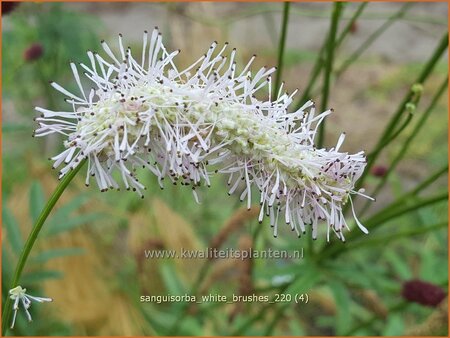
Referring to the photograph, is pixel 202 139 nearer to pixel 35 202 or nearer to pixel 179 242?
pixel 35 202

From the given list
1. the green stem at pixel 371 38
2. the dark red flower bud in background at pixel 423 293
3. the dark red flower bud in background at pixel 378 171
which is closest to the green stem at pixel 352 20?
the green stem at pixel 371 38

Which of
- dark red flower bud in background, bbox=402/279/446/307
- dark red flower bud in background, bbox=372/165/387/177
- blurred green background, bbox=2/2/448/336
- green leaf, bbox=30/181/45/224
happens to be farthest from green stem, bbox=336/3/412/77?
green leaf, bbox=30/181/45/224

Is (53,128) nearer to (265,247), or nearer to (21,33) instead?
(265,247)

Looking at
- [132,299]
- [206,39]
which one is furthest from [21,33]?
[132,299]

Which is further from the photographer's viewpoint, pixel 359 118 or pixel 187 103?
pixel 359 118

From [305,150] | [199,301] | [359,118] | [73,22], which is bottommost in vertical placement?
[359,118]

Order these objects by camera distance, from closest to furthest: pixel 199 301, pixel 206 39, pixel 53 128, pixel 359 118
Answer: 1. pixel 53 128
2. pixel 199 301
3. pixel 206 39
4. pixel 359 118

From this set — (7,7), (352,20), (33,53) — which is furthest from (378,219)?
(33,53)

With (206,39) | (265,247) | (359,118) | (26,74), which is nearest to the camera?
(265,247)
